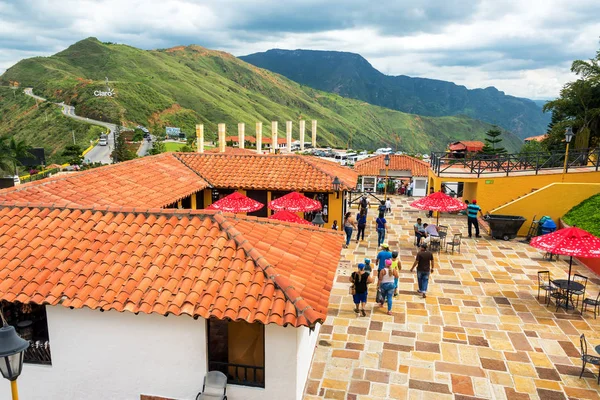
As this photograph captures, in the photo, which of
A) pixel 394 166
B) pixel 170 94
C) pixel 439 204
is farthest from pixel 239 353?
pixel 170 94

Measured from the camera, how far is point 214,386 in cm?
646

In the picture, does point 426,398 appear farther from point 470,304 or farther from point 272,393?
point 470,304

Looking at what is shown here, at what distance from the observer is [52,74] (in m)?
106

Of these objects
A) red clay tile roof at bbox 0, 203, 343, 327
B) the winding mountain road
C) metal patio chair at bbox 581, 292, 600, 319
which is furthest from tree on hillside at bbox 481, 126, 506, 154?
red clay tile roof at bbox 0, 203, 343, 327

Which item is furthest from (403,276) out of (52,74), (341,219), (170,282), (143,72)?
(143,72)

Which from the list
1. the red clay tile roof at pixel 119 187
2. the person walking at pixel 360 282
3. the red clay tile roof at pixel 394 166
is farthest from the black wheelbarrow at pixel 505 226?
the red clay tile roof at pixel 394 166

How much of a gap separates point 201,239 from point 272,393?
2.80 metres

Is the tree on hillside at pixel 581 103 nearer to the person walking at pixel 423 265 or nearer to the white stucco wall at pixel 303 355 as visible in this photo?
the person walking at pixel 423 265

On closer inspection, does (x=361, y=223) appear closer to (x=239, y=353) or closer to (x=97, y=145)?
(x=239, y=353)

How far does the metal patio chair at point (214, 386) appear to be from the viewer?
6.44 metres

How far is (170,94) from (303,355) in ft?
363

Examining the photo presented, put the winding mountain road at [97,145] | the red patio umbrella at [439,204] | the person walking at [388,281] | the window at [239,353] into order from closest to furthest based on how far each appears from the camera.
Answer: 1. the window at [239,353]
2. the person walking at [388,281]
3. the red patio umbrella at [439,204]
4. the winding mountain road at [97,145]

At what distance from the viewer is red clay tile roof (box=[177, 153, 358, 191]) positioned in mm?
17531

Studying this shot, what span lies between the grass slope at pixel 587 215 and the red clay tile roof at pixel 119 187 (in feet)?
48.1
